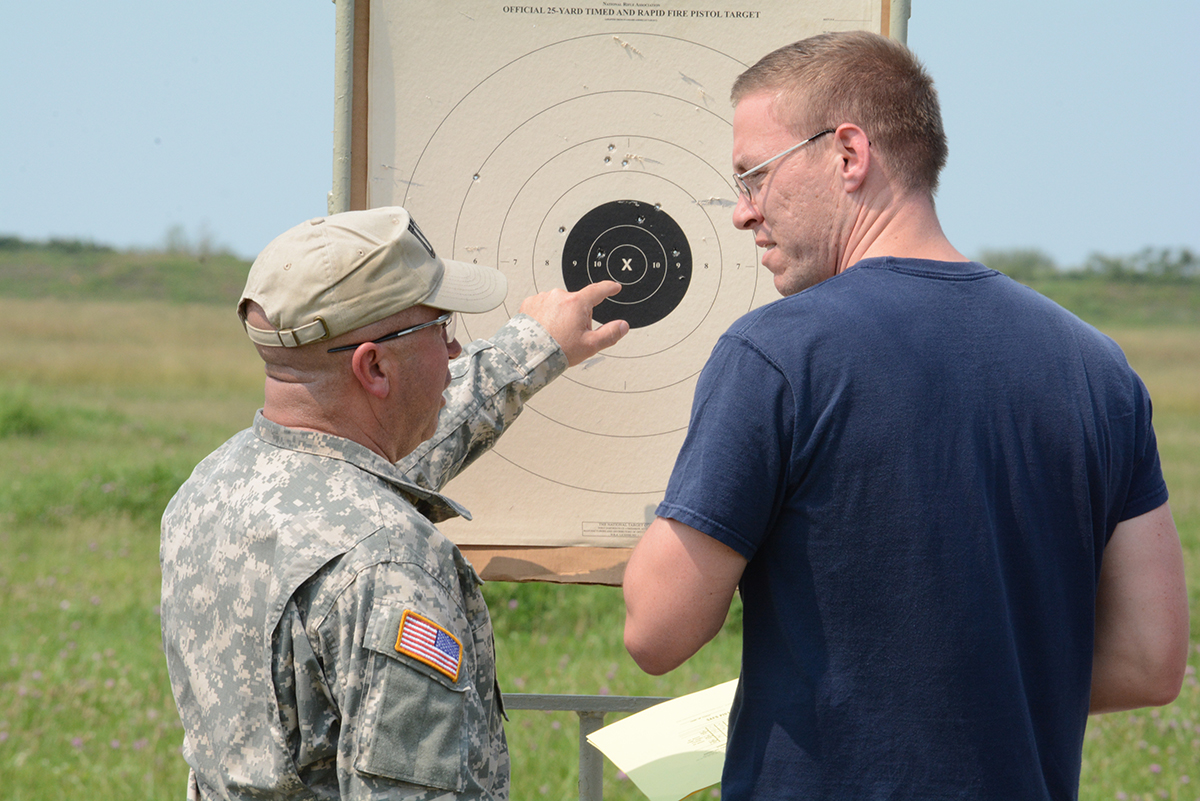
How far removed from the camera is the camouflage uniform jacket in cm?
90

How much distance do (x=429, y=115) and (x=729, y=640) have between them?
3185 mm

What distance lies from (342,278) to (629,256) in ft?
2.43

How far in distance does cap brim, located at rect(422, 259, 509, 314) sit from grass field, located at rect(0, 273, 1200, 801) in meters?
2.10

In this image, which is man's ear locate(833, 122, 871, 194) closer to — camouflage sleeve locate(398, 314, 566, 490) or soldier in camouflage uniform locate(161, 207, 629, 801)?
soldier in camouflage uniform locate(161, 207, 629, 801)

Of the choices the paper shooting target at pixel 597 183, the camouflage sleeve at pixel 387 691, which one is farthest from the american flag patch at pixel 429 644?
the paper shooting target at pixel 597 183

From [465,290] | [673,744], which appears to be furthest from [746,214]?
[673,744]

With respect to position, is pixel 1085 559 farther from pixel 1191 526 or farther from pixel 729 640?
pixel 1191 526

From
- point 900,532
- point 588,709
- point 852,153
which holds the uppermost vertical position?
point 852,153

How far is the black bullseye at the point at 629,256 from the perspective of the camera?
1.68m

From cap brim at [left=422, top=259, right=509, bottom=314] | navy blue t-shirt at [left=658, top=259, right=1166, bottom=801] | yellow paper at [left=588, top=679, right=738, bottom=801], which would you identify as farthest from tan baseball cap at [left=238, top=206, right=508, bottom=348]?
yellow paper at [left=588, top=679, right=738, bottom=801]

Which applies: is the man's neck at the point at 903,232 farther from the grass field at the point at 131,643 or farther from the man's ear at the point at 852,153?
the grass field at the point at 131,643

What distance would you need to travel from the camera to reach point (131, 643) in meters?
4.05

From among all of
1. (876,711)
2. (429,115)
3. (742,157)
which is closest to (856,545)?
(876,711)

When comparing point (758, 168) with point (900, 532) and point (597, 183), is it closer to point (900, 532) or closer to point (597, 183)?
point (900, 532)
